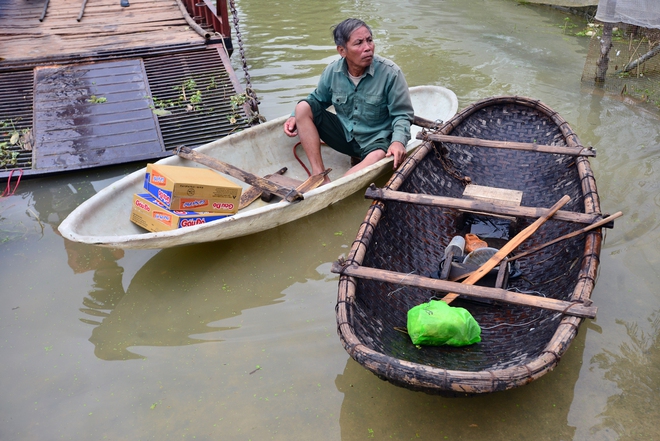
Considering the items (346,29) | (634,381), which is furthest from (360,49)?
(634,381)

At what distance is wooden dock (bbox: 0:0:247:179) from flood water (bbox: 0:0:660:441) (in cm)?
28

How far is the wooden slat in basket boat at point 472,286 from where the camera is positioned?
7.08 feet

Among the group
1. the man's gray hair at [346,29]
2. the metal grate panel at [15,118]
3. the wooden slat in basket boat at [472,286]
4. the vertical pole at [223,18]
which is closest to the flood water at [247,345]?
the metal grate panel at [15,118]

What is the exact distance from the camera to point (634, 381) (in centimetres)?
275

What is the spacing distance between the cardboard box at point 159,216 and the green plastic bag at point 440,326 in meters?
1.63

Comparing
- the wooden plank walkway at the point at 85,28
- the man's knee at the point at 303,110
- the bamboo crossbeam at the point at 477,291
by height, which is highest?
the wooden plank walkway at the point at 85,28

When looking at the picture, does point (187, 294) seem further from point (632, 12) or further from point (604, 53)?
point (604, 53)

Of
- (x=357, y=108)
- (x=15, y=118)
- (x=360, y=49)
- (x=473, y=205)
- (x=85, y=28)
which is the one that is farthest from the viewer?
(x=85, y=28)

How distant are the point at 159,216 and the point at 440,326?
6.46 feet

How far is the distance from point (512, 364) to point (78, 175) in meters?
3.99

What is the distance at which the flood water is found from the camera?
2576 mm

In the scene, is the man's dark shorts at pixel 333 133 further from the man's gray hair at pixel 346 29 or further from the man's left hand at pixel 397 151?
the man's gray hair at pixel 346 29

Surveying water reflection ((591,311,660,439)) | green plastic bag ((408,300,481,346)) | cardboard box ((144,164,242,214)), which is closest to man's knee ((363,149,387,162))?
cardboard box ((144,164,242,214))

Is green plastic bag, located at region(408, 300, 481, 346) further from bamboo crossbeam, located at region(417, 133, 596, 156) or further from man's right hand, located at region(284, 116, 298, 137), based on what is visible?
man's right hand, located at region(284, 116, 298, 137)
